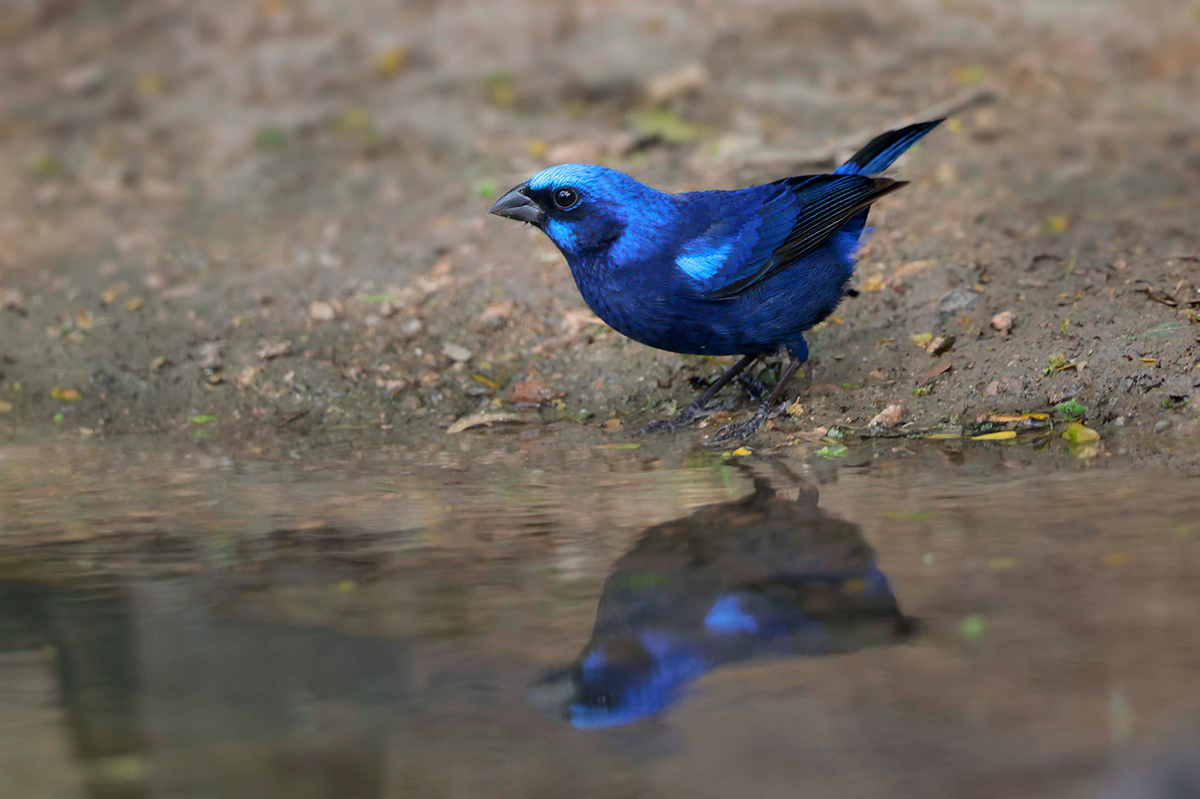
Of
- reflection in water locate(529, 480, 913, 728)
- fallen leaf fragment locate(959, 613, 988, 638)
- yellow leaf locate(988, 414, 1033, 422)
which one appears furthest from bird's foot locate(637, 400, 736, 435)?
fallen leaf fragment locate(959, 613, 988, 638)

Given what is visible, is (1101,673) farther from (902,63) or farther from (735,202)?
(902,63)

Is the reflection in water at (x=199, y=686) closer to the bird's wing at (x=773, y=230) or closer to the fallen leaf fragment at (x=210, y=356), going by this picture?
the bird's wing at (x=773, y=230)

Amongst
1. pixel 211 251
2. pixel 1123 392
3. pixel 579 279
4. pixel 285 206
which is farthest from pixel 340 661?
pixel 285 206

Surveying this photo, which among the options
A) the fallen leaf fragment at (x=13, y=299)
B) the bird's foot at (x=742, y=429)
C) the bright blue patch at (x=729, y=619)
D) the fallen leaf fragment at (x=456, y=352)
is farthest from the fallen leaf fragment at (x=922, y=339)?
the fallen leaf fragment at (x=13, y=299)

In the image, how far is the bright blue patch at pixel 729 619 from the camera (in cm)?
255

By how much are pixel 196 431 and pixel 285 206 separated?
2909 mm

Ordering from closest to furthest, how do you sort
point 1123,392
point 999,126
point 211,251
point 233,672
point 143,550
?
point 233,672 → point 143,550 → point 1123,392 → point 211,251 → point 999,126

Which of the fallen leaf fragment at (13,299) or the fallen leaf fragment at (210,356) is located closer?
the fallen leaf fragment at (210,356)

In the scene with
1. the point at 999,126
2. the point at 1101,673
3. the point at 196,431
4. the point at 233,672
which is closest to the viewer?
the point at 1101,673

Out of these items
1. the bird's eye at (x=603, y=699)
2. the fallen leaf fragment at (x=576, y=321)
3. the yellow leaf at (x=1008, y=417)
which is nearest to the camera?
the bird's eye at (x=603, y=699)

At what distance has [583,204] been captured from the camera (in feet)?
14.4

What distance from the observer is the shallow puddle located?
200cm

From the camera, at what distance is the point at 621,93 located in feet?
28.6

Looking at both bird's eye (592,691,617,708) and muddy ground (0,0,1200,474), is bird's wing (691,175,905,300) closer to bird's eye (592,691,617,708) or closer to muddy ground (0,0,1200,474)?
muddy ground (0,0,1200,474)
